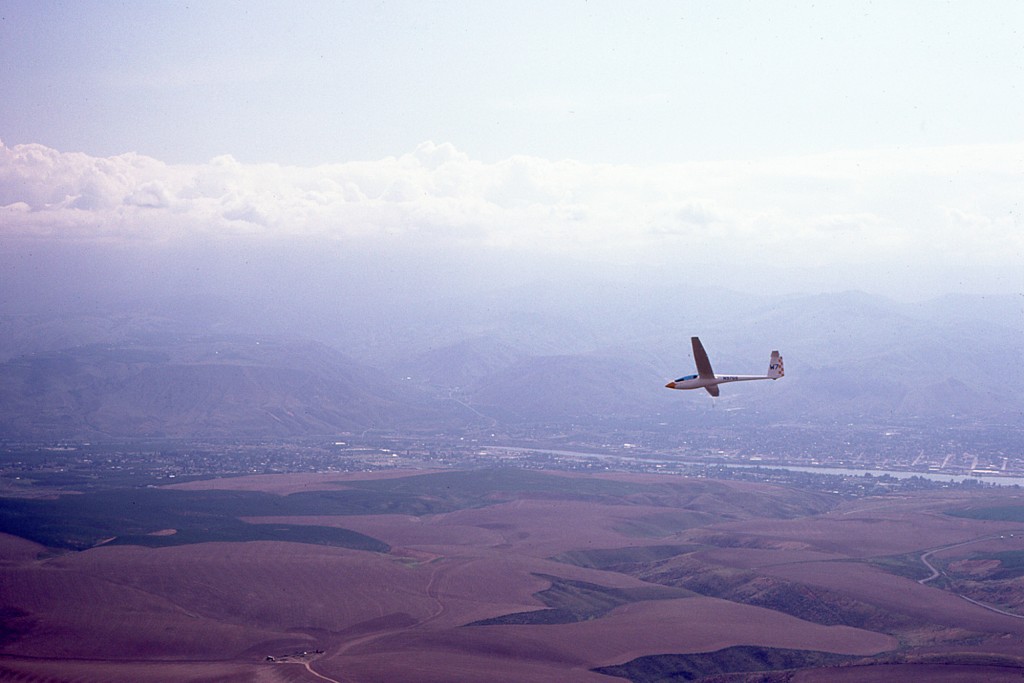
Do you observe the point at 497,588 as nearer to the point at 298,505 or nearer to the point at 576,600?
the point at 576,600

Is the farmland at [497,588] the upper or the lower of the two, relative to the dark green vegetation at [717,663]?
upper

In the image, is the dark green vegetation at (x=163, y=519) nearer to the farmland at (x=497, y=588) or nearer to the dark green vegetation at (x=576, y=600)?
the farmland at (x=497, y=588)

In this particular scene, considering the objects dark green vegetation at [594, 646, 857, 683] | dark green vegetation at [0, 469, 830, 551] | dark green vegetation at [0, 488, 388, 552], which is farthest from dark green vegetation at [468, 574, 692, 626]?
dark green vegetation at [0, 469, 830, 551]

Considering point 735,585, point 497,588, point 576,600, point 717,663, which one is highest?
point 497,588

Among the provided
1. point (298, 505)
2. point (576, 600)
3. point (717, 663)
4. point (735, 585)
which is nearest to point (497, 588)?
point (576, 600)

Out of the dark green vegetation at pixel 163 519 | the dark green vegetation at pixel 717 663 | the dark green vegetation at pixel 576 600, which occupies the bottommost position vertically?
the dark green vegetation at pixel 717 663

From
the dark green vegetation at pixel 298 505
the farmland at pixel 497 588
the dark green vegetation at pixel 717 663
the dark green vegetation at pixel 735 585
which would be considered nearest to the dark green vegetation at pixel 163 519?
the dark green vegetation at pixel 298 505
